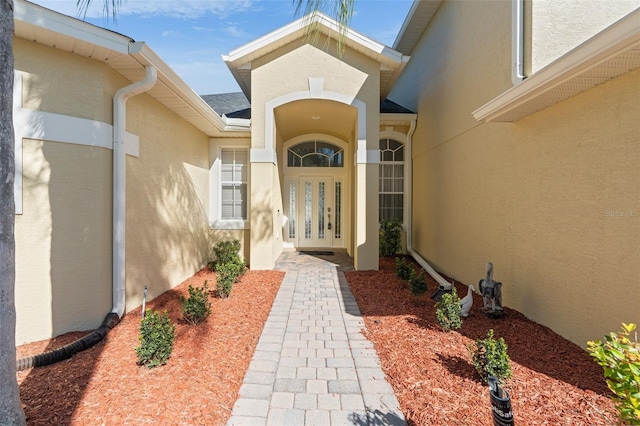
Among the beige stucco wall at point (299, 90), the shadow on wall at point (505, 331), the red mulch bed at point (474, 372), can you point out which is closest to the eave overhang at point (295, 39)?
the beige stucco wall at point (299, 90)

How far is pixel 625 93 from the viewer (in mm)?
3354

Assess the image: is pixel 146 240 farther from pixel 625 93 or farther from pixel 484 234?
pixel 625 93

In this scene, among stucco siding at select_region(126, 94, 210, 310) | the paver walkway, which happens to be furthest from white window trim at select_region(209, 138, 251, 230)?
the paver walkway

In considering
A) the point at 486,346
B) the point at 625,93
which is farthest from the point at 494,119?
the point at 486,346

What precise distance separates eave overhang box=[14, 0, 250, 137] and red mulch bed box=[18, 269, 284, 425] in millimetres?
3627

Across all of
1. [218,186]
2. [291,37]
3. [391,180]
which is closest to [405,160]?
[391,180]

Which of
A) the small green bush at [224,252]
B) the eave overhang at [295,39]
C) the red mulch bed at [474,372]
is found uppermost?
the eave overhang at [295,39]

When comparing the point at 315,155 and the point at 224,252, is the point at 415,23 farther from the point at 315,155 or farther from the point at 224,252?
the point at 224,252

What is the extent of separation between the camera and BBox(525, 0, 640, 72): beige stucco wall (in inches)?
182

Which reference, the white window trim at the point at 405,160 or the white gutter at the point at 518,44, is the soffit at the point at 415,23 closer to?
the white window trim at the point at 405,160

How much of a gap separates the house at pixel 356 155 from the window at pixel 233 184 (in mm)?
38

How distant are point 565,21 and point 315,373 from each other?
5.79 meters

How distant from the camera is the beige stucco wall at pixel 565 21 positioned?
463 centimetres

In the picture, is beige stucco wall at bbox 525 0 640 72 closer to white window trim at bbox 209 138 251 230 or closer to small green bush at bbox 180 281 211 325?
small green bush at bbox 180 281 211 325
